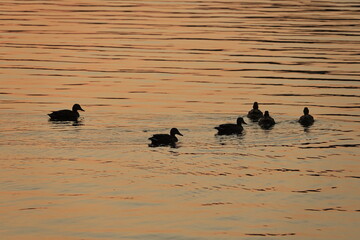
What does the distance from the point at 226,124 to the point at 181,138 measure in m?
1.40

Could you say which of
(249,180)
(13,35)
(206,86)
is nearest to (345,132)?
(249,180)

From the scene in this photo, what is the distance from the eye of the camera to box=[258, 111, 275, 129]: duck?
3034cm

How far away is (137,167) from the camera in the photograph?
2470 cm

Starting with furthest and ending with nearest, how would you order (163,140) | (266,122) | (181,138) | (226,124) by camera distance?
1. (266,122)
2. (226,124)
3. (181,138)
4. (163,140)

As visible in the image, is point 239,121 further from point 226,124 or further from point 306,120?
point 306,120

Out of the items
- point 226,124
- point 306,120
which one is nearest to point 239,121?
point 226,124

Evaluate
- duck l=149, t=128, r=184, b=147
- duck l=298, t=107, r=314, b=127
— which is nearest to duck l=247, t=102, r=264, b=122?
duck l=298, t=107, r=314, b=127

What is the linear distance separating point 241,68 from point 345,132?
15.1 meters

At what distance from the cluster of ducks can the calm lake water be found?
0.83 feet

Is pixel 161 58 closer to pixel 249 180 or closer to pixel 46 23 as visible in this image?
pixel 46 23

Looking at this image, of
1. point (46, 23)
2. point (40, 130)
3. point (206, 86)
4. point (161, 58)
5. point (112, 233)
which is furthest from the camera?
point (46, 23)

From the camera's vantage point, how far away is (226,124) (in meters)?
28.8

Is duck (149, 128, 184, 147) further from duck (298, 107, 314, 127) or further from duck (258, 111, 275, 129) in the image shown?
duck (298, 107, 314, 127)

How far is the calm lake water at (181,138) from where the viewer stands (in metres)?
20.5
